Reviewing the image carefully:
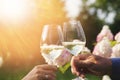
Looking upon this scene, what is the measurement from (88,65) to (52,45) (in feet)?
0.81

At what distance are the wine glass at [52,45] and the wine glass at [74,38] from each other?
0.04m

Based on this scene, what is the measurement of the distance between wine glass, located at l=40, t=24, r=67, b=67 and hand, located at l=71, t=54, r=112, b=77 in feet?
0.30

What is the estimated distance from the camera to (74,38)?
124 inches

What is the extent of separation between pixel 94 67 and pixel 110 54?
320 mm

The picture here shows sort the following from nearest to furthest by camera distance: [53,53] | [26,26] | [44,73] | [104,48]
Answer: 1. [44,73]
2. [53,53]
3. [104,48]
4. [26,26]

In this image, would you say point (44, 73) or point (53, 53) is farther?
point (53, 53)

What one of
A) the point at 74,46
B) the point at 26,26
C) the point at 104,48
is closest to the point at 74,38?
the point at 74,46

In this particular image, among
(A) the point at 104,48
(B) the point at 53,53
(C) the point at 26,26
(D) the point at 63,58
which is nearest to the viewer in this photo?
(B) the point at 53,53

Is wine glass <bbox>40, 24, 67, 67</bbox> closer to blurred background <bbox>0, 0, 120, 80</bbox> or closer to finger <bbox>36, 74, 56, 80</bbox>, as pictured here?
finger <bbox>36, 74, 56, 80</bbox>

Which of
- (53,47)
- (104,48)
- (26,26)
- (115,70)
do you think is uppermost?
(53,47)

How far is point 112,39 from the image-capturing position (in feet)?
12.0

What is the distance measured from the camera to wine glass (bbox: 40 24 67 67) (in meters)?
3.06

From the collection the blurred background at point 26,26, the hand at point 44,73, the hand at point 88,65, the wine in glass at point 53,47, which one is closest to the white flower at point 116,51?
the hand at point 88,65

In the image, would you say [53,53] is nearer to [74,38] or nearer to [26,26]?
[74,38]
